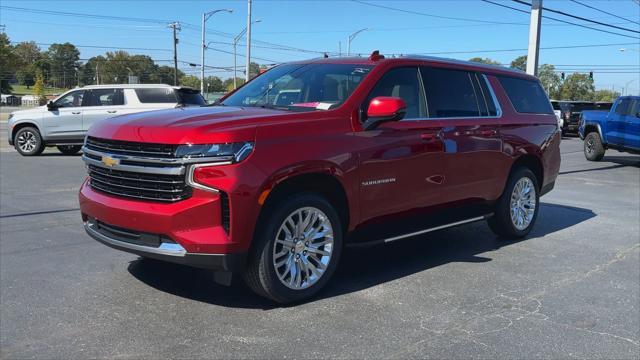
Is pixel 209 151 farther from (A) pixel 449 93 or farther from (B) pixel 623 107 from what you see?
(B) pixel 623 107

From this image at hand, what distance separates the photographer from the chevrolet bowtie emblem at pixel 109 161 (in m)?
4.18

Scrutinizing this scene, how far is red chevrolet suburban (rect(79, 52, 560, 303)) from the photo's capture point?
153 inches

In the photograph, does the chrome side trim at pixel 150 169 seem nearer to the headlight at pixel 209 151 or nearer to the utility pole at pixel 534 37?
the headlight at pixel 209 151

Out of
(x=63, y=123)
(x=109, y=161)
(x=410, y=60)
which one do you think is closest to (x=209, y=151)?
(x=109, y=161)

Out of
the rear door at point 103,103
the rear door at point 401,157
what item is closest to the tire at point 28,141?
the rear door at point 103,103

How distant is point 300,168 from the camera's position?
4.18m

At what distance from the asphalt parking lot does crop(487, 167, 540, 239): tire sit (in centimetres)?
18

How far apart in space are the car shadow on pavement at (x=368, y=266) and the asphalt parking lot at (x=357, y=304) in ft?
0.06

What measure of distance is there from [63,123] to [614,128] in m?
15.6

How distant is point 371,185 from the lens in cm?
475

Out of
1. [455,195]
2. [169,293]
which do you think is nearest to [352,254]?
[455,195]

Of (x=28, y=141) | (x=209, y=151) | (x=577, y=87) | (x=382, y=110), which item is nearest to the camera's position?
(x=209, y=151)

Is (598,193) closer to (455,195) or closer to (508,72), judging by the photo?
(508,72)

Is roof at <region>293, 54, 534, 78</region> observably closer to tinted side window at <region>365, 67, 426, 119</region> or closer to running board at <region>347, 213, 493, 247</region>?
tinted side window at <region>365, 67, 426, 119</region>
